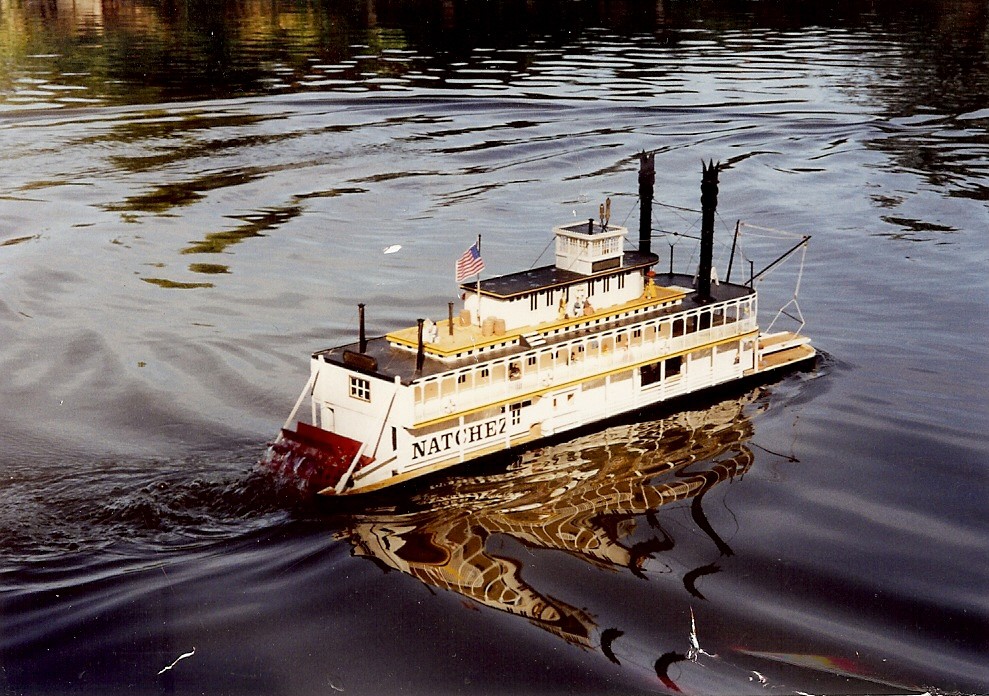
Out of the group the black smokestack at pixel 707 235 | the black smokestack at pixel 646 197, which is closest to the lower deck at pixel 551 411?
the black smokestack at pixel 707 235

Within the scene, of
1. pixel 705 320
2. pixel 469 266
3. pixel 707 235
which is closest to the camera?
pixel 469 266

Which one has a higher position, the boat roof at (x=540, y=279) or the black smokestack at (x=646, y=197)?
the black smokestack at (x=646, y=197)

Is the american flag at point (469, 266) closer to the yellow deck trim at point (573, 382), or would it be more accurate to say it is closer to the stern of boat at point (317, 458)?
the yellow deck trim at point (573, 382)

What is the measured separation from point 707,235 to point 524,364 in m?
12.6

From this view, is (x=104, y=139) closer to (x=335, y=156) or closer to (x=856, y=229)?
(x=335, y=156)

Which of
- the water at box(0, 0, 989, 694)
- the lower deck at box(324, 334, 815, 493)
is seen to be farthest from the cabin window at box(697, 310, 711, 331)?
the water at box(0, 0, 989, 694)

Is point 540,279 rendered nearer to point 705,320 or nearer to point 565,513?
point 705,320

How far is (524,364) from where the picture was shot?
45.3 m

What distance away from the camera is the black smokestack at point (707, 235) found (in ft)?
173

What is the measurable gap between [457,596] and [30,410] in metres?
23.0

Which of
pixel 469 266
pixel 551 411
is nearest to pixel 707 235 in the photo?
pixel 551 411

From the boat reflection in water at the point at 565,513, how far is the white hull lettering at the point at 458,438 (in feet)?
3.96

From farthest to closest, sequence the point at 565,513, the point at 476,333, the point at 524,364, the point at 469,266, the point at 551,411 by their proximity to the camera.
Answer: the point at 551,411
the point at 476,333
the point at 524,364
the point at 469,266
the point at 565,513

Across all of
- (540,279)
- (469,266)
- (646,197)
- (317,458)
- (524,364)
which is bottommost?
(317,458)
